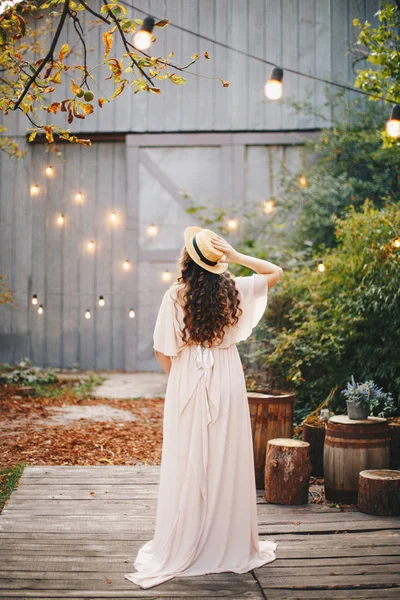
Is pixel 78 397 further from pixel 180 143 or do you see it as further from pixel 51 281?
pixel 180 143

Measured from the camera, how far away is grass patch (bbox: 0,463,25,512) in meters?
4.90

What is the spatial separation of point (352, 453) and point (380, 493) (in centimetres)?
38

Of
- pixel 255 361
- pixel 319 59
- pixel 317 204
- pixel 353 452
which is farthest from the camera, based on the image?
pixel 319 59

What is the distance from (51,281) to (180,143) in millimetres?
3563

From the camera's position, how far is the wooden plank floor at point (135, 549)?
3.27m

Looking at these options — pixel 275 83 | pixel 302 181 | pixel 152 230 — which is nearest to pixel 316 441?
pixel 275 83

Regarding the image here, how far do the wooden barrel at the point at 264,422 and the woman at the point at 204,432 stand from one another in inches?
58.8

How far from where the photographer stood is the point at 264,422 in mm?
5211

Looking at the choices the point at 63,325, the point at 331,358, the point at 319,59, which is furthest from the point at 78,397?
the point at 319,59

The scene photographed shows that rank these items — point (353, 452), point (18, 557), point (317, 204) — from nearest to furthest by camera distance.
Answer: point (18, 557) → point (353, 452) → point (317, 204)

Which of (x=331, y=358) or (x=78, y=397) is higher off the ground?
(x=331, y=358)

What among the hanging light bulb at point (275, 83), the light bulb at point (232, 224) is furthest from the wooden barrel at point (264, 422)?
the light bulb at point (232, 224)

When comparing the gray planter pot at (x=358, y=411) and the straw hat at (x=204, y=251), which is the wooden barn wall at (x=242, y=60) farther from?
the straw hat at (x=204, y=251)

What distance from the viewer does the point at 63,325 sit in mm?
12227
